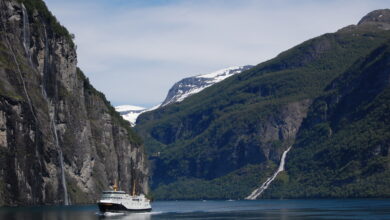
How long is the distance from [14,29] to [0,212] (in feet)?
210

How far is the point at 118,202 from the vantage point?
16200 cm

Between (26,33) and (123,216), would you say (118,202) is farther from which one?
(26,33)

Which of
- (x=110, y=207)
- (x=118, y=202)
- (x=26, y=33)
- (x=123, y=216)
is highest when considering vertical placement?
(x=26, y=33)

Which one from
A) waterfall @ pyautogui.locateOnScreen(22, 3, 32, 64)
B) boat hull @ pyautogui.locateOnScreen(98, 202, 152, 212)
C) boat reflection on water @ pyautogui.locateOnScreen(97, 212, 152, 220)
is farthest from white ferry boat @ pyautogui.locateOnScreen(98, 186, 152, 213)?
waterfall @ pyautogui.locateOnScreen(22, 3, 32, 64)

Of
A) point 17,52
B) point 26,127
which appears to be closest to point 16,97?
point 26,127

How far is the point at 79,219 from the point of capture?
131 m

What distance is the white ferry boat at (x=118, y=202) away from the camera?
158 metres

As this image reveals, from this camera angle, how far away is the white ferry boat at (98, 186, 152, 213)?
6220 inches

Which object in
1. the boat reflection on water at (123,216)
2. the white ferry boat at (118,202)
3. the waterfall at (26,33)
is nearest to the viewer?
the boat reflection on water at (123,216)

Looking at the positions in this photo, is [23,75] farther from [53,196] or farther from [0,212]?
[0,212]

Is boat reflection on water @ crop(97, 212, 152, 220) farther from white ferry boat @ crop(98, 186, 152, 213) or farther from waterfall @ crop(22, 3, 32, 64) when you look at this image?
waterfall @ crop(22, 3, 32, 64)

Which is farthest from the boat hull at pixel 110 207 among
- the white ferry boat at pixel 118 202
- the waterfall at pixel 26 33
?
the waterfall at pixel 26 33

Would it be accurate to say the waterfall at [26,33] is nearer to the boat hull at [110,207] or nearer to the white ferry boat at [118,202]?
the white ferry boat at [118,202]

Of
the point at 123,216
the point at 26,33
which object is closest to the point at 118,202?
the point at 123,216
